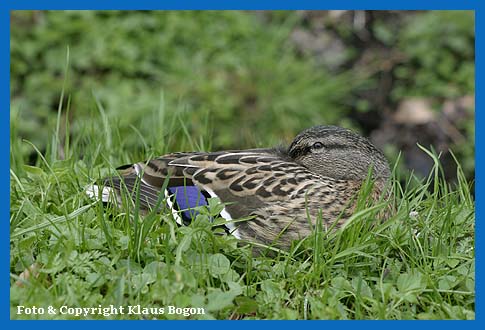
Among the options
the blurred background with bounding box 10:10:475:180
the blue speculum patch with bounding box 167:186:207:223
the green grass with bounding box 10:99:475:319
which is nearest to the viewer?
the green grass with bounding box 10:99:475:319

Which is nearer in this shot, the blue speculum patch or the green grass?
the green grass

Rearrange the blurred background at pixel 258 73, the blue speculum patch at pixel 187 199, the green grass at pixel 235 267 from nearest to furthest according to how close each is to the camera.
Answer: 1. the green grass at pixel 235 267
2. the blue speculum patch at pixel 187 199
3. the blurred background at pixel 258 73

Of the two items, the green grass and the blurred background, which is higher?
the blurred background

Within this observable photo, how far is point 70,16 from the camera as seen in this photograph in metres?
9.03

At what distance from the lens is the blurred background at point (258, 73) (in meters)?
8.42

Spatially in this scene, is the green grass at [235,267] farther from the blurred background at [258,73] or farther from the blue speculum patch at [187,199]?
the blurred background at [258,73]

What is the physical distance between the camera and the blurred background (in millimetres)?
8422

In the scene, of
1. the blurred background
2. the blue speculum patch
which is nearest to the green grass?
the blue speculum patch

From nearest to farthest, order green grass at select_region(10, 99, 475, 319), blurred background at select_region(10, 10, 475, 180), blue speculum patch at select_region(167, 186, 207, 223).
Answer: green grass at select_region(10, 99, 475, 319) → blue speculum patch at select_region(167, 186, 207, 223) → blurred background at select_region(10, 10, 475, 180)

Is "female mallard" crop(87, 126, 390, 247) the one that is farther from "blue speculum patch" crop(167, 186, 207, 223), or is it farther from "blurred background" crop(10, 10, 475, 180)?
"blurred background" crop(10, 10, 475, 180)

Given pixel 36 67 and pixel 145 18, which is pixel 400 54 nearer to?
pixel 145 18

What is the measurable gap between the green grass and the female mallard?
0.56 feet

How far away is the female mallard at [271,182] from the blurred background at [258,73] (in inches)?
127

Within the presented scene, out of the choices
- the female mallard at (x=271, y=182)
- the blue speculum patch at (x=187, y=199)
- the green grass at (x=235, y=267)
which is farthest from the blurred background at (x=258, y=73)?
the green grass at (x=235, y=267)
